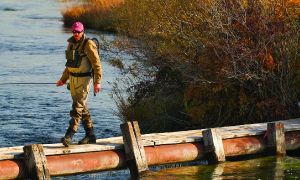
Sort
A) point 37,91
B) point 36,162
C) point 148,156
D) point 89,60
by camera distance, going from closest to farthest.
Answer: point 36,162 → point 89,60 → point 148,156 → point 37,91

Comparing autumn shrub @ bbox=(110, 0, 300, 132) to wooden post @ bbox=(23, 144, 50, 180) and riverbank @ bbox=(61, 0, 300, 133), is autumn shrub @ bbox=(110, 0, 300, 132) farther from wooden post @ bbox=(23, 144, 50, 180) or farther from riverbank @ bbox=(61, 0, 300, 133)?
wooden post @ bbox=(23, 144, 50, 180)

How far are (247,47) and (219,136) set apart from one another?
7.92 ft

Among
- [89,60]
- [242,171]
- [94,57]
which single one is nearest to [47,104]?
[242,171]

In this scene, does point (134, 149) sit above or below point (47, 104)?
below

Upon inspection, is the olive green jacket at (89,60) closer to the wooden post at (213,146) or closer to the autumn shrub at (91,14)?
the wooden post at (213,146)

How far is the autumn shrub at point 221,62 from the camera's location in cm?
1417

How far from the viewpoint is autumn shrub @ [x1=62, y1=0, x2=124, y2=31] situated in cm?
3703

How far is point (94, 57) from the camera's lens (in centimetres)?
1122

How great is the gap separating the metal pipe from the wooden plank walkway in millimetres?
65

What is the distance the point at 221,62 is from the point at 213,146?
2270 mm

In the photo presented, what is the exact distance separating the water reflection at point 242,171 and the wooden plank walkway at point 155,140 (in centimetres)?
43

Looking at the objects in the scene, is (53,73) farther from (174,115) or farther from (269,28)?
(269,28)

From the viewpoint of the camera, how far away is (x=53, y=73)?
78.9 feet

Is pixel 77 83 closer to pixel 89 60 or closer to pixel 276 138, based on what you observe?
pixel 89 60
